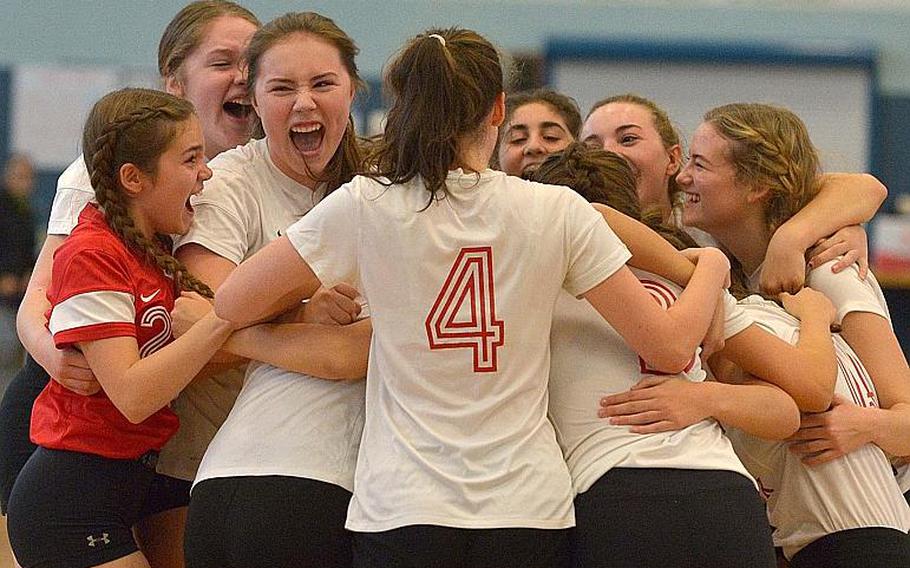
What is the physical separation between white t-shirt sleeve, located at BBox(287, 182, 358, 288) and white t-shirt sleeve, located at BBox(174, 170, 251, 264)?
44cm

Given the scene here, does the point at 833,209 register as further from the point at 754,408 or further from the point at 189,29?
the point at 189,29

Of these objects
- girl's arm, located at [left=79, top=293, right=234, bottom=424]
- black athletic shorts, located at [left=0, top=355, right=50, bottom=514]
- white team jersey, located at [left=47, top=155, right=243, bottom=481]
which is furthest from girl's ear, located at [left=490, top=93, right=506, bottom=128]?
black athletic shorts, located at [left=0, top=355, right=50, bottom=514]

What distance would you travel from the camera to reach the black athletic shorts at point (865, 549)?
8.38 feet

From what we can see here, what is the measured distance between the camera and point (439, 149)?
228 centimetres

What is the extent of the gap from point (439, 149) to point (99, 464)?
3.22 feet

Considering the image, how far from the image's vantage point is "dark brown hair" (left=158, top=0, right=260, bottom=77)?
3.17 meters

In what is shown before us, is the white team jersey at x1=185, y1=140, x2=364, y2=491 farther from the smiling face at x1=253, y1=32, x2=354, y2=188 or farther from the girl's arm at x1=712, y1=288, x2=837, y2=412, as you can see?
the girl's arm at x1=712, y1=288, x2=837, y2=412

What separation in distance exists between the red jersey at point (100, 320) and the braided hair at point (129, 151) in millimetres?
31

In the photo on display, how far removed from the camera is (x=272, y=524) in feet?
7.59

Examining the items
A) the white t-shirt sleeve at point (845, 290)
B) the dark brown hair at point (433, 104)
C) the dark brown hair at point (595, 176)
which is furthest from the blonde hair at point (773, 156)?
the dark brown hair at point (433, 104)

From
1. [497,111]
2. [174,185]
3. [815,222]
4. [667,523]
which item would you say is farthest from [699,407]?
[174,185]

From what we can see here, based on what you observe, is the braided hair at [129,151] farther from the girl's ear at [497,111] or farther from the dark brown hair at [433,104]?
the girl's ear at [497,111]

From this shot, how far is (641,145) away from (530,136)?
1.11 feet

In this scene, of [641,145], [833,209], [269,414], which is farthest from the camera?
[641,145]
